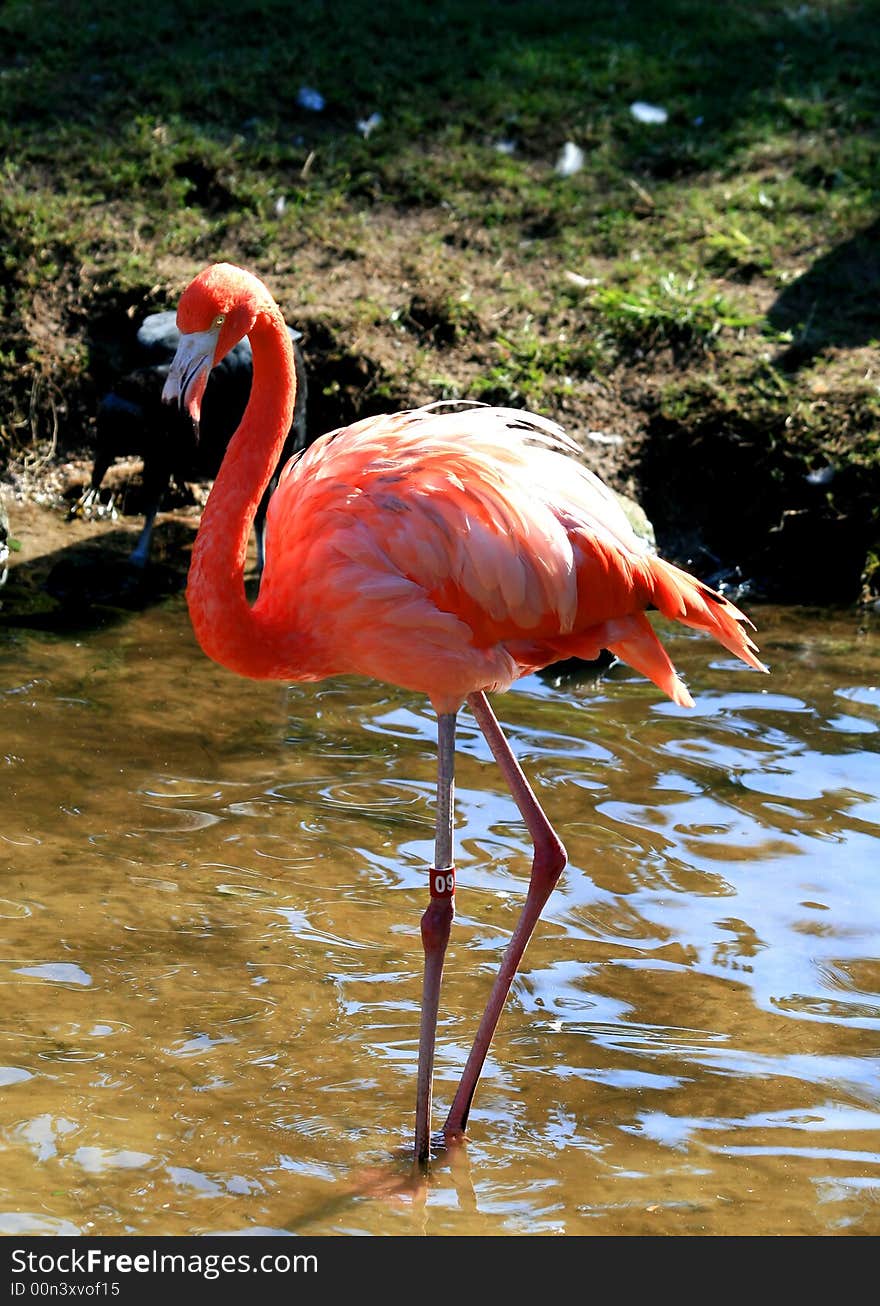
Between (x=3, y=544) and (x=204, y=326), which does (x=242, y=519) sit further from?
(x=3, y=544)

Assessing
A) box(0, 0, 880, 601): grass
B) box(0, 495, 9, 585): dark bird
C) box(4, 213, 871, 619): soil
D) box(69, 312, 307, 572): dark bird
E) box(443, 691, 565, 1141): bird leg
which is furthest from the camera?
box(0, 0, 880, 601): grass

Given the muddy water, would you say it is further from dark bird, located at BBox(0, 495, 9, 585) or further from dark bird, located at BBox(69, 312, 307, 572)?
dark bird, located at BBox(69, 312, 307, 572)

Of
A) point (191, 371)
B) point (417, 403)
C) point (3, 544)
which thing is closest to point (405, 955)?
point (191, 371)

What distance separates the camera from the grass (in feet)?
23.1

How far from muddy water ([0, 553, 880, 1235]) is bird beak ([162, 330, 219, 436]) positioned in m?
1.42

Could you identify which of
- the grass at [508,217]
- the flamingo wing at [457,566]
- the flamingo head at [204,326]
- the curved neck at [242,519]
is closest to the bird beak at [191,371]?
the flamingo head at [204,326]

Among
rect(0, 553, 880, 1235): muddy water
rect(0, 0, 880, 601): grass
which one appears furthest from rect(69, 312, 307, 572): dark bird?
rect(0, 553, 880, 1235): muddy water

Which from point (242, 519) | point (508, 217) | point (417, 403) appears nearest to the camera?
point (242, 519)

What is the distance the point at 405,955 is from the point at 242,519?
4.14ft

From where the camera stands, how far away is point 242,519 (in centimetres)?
339

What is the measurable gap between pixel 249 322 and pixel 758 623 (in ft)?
11.4

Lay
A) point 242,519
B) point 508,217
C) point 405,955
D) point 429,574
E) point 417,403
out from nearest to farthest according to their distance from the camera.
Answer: point 429,574, point 242,519, point 405,955, point 417,403, point 508,217

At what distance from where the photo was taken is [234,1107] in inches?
128

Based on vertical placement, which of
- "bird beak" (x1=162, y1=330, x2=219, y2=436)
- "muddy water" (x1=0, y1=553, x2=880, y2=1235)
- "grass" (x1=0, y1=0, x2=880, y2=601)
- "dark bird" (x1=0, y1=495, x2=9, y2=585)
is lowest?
"muddy water" (x1=0, y1=553, x2=880, y2=1235)
